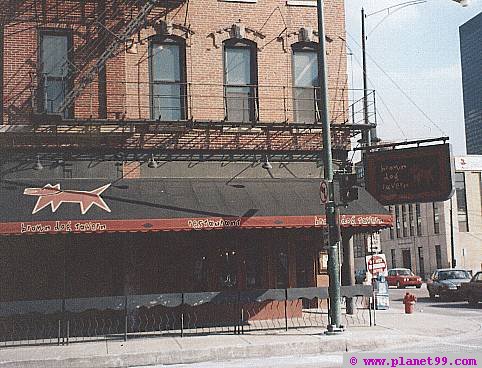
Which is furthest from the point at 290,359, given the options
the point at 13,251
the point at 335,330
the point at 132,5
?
the point at 132,5

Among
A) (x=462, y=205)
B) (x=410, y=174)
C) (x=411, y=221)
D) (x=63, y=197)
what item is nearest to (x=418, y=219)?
(x=411, y=221)

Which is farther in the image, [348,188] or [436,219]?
[436,219]

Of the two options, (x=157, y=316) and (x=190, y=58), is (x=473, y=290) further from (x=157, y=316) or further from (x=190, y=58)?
(x=190, y=58)

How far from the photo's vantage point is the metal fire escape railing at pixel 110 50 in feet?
58.9

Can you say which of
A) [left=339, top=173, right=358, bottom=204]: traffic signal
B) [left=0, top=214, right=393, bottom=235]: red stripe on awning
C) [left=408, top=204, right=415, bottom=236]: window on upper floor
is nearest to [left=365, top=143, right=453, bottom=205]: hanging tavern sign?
[left=0, top=214, right=393, bottom=235]: red stripe on awning

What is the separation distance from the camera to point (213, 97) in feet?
62.8

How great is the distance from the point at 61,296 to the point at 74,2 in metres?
7.93

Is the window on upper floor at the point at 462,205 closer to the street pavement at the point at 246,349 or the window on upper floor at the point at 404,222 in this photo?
the window on upper floor at the point at 404,222

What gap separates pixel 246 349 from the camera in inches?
545

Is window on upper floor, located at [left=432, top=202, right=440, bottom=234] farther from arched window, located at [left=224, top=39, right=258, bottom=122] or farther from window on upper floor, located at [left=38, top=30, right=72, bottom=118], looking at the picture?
window on upper floor, located at [left=38, top=30, right=72, bottom=118]

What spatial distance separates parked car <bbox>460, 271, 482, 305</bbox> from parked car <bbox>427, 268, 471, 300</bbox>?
32.3 inches

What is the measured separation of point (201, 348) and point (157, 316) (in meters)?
4.53

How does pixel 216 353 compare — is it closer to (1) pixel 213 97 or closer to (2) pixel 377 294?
(1) pixel 213 97

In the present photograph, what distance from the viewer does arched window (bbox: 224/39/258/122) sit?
19.4 m
